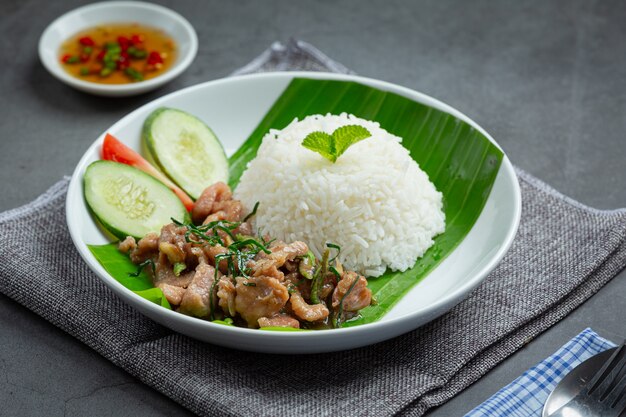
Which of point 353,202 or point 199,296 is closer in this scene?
point 199,296

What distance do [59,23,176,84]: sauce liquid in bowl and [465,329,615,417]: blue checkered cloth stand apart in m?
4.17

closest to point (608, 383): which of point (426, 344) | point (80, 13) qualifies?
point (426, 344)

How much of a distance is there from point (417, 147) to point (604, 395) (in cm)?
231

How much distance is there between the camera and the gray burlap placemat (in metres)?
4.25

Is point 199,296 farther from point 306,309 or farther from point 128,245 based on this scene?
point 128,245

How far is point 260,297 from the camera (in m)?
4.30

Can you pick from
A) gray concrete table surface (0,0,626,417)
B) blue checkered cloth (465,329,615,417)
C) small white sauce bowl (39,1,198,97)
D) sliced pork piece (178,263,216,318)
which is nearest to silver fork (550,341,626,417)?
blue checkered cloth (465,329,615,417)

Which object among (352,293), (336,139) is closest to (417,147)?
(336,139)

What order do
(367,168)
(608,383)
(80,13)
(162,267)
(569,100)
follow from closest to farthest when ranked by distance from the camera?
(608,383), (162,267), (367,168), (569,100), (80,13)

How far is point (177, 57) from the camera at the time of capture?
23.9 ft

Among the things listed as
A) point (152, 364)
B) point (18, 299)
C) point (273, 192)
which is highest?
point (273, 192)

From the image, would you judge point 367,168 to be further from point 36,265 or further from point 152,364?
point 36,265

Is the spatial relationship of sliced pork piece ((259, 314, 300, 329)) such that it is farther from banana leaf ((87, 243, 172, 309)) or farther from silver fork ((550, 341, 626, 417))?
silver fork ((550, 341, 626, 417))

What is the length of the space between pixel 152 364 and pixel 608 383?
233 centimetres
